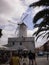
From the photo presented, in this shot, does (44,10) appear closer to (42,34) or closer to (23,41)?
(42,34)

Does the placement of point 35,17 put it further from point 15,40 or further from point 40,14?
point 15,40

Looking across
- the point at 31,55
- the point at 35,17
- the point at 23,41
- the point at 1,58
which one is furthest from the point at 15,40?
the point at 35,17

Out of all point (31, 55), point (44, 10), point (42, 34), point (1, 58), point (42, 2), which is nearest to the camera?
point (42, 2)

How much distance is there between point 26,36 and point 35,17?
65.4 m

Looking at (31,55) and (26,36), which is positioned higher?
(26,36)

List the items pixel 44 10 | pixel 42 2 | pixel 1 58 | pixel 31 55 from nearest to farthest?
pixel 42 2 < pixel 44 10 < pixel 31 55 < pixel 1 58

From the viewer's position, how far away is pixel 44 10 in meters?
21.8

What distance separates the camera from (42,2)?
20.3 m

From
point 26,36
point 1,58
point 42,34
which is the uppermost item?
point 26,36

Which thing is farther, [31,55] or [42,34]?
[42,34]

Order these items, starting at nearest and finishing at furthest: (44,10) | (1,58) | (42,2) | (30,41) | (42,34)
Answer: (42,2), (44,10), (42,34), (1,58), (30,41)

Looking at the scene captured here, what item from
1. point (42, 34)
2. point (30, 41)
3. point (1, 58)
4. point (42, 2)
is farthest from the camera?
point (30, 41)

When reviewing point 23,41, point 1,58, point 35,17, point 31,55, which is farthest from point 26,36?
point 35,17

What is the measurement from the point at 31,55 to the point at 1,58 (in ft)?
23.1
